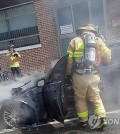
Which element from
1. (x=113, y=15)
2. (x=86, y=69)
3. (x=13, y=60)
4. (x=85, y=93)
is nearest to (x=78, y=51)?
(x=86, y=69)

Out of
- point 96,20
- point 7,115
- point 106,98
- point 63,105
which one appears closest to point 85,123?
point 63,105

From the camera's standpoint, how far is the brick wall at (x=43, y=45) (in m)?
14.6

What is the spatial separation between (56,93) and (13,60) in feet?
25.9

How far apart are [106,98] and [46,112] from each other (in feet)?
4.10

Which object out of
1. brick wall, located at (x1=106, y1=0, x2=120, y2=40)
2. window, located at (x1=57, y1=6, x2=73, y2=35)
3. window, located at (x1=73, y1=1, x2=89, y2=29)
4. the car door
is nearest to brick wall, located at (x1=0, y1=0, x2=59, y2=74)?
window, located at (x1=57, y1=6, x2=73, y2=35)

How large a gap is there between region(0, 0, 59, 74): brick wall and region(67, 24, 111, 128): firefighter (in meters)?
8.68

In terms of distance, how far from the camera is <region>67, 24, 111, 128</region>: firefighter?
19.0 ft

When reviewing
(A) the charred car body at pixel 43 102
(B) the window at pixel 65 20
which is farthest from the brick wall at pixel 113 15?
(A) the charred car body at pixel 43 102

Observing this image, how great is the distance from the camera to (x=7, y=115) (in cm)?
639

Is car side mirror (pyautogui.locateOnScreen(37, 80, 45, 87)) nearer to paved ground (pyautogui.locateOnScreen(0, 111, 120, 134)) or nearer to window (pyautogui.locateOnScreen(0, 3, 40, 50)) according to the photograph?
paved ground (pyautogui.locateOnScreen(0, 111, 120, 134))

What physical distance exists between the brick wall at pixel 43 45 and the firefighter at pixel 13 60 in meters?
1.13

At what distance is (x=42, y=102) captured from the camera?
6.19 meters

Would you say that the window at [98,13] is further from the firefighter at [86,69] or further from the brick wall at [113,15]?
the firefighter at [86,69]

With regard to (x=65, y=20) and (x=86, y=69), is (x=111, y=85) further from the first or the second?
(x=65, y=20)
